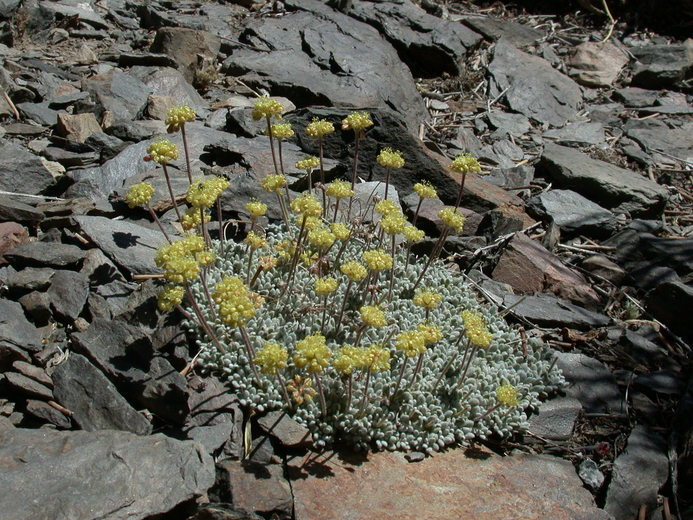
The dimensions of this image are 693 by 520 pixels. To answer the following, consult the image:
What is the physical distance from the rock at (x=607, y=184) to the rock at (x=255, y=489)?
473cm

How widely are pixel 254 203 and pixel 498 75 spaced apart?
19.1 ft

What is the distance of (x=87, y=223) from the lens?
4.97m

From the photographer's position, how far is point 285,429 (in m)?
3.96

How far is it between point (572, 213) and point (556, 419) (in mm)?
2704

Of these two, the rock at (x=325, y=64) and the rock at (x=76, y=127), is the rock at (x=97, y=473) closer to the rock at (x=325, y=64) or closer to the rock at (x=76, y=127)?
the rock at (x=76, y=127)

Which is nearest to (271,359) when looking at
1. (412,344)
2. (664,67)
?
(412,344)

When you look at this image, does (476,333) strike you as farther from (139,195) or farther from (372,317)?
(139,195)

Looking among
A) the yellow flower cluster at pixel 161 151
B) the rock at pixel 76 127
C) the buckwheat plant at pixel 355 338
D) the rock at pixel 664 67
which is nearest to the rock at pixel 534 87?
the rock at pixel 664 67

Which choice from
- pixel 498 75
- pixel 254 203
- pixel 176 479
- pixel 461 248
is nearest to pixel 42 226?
pixel 254 203

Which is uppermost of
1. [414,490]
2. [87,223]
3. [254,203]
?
[254,203]

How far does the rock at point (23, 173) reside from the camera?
539 cm

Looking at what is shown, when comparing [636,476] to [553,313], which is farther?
[553,313]

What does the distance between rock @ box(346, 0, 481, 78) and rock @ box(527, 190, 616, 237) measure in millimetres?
3355

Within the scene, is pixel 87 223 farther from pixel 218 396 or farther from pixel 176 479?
pixel 176 479
